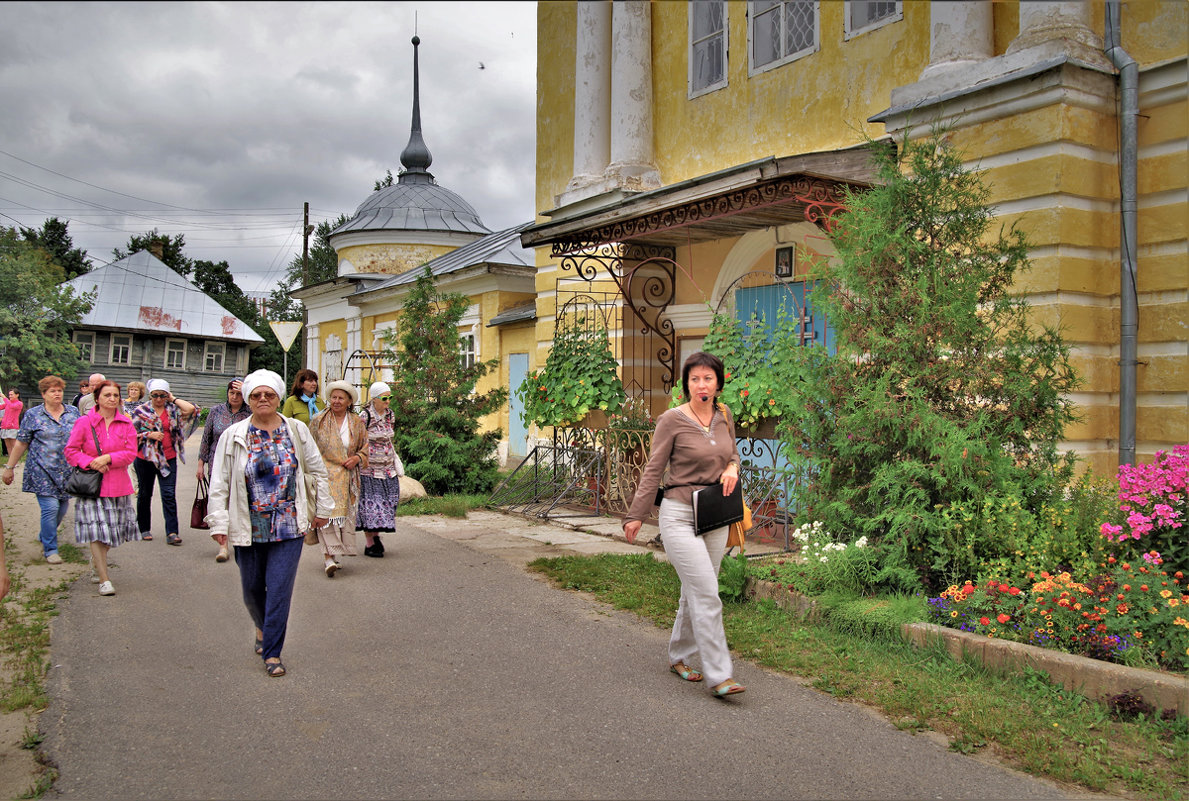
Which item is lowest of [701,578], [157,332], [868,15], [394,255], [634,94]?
[701,578]

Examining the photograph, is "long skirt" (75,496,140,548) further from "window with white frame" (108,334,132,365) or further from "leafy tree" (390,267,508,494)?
"window with white frame" (108,334,132,365)

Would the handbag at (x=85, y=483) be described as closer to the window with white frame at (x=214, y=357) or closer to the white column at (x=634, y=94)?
the white column at (x=634, y=94)

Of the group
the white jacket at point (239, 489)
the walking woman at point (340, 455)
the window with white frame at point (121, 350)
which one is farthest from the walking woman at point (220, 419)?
the window with white frame at point (121, 350)

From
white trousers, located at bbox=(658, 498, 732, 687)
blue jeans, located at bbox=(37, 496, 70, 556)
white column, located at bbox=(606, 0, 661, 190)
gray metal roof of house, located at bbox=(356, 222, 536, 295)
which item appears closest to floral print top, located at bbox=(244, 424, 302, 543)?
white trousers, located at bbox=(658, 498, 732, 687)

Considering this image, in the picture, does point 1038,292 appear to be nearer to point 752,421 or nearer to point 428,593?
point 752,421

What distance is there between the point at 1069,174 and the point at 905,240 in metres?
2.32

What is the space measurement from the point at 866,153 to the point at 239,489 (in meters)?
6.17

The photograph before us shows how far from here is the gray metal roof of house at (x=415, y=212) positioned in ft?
91.0

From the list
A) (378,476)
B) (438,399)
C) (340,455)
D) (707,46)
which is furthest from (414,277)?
(340,455)

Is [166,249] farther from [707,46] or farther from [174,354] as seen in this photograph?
[707,46]

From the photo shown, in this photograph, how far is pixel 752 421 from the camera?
9.28 metres

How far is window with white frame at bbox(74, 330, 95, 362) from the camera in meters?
40.3

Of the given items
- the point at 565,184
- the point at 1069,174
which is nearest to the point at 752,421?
the point at 1069,174

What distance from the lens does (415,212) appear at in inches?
1120
